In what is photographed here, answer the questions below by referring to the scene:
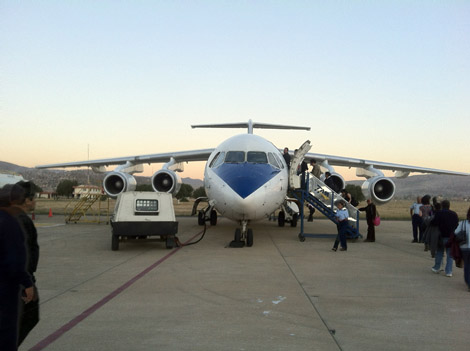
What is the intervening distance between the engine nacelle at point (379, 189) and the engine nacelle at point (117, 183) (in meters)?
9.60

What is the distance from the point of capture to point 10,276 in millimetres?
2939

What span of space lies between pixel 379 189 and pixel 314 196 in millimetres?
4903

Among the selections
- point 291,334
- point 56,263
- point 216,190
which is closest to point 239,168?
point 216,190

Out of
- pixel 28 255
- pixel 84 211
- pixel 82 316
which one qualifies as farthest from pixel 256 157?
pixel 84 211

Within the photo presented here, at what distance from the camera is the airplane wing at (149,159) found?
1931cm

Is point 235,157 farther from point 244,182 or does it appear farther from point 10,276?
point 10,276

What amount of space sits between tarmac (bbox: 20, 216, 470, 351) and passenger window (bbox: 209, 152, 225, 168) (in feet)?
10.2

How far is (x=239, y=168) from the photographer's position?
448 inches

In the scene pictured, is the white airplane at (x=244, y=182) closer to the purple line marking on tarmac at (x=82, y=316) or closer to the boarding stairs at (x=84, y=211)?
the boarding stairs at (x=84, y=211)

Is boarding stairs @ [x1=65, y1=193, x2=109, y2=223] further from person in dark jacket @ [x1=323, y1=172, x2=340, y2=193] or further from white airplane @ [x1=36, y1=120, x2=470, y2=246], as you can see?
person in dark jacket @ [x1=323, y1=172, x2=340, y2=193]

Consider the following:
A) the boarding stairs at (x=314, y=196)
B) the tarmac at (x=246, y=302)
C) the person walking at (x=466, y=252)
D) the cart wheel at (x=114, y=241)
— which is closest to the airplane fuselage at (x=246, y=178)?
the boarding stairs at (x=314, y=196)

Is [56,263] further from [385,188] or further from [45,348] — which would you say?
[385,188]

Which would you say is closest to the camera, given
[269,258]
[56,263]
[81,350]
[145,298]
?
[81,350]

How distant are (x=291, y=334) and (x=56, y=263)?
6035 mm
